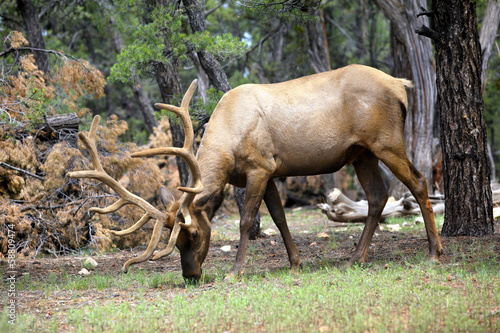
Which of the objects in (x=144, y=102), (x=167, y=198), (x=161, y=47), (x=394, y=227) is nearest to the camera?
(x=167, y=198)

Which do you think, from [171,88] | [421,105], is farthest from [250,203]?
[421,105]

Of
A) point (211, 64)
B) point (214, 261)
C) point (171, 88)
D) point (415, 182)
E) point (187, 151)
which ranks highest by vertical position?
point (211, 64)

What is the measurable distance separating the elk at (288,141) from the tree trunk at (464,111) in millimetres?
1538

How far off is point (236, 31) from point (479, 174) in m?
19.7

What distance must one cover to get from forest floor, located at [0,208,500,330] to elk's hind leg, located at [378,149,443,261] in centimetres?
21

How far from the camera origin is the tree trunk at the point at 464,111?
7703 mm

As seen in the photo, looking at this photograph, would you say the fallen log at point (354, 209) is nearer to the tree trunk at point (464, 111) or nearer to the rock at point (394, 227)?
the rock at point (394, 227)

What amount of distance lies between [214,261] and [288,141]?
7.46ft

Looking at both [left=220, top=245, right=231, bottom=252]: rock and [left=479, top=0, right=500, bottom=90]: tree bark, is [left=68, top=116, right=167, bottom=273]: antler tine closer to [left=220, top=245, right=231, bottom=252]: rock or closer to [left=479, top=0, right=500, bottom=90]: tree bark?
[left=220, top=245, right=231, bottom=252]: rock

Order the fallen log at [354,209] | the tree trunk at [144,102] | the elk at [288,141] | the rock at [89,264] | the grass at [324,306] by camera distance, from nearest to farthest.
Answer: the grass at [324,306], the elk at [288,141], the rock at [89,264], the fallen log at [354,209], the tree trunk at [144,102]

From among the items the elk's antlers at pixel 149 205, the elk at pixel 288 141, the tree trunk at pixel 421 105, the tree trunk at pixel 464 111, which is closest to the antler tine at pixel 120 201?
the elk's antlers at pixel 149 205

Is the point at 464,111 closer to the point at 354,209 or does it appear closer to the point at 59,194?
the point at 354,209

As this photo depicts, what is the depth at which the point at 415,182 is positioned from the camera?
6.57 metres

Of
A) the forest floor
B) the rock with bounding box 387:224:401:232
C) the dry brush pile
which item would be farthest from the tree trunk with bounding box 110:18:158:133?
the rock with bounding box 387:224:401:232
